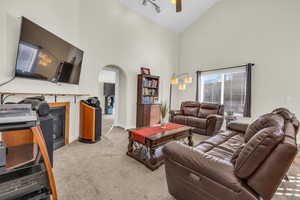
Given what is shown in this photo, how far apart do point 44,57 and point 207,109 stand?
444 centimetres

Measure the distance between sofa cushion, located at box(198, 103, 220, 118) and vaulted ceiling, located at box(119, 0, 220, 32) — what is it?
3.43 m

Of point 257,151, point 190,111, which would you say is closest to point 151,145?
point 257,151

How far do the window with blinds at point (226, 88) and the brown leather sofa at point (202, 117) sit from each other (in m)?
0.77

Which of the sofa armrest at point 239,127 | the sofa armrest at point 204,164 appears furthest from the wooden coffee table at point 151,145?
the sofa armrest at point 239,127

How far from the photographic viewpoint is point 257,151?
0.98 meters

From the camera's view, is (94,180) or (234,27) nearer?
(94,180)

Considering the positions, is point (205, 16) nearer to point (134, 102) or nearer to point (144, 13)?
point (144, 13)

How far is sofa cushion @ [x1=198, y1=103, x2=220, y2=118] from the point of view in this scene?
166 inches

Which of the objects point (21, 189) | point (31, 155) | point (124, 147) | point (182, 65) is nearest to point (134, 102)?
point (124, 147)

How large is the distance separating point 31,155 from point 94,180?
3.09ft

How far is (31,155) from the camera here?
1.16m

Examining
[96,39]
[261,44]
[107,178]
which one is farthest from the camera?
[261,44]

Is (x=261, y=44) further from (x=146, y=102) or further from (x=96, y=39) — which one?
(x=96, y=39)

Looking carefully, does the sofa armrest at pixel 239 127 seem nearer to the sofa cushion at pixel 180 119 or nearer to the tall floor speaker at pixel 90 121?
the sofa cushion at pixel 180 119
